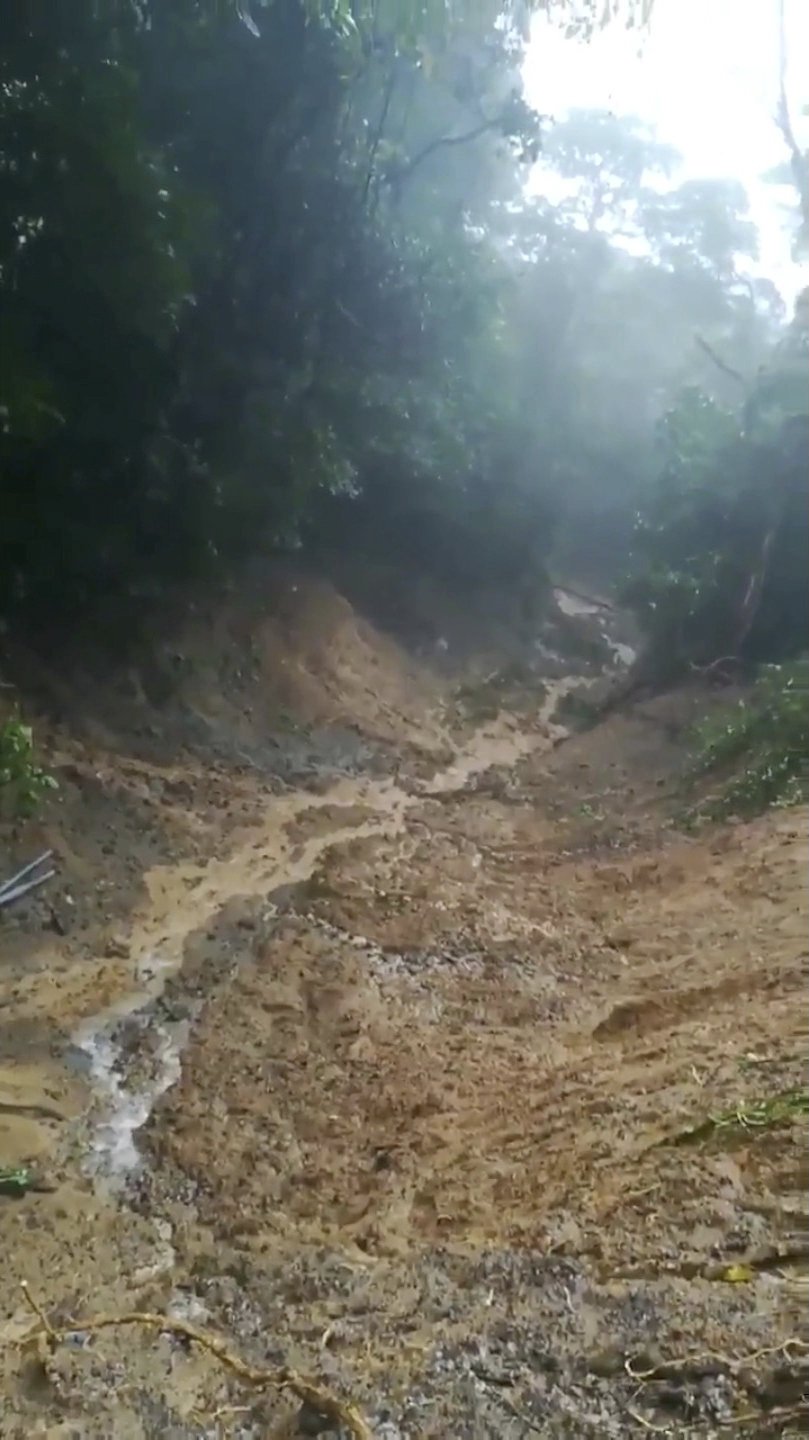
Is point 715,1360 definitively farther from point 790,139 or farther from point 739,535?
point 790,139

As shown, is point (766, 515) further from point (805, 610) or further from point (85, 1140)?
point (85, 1140)

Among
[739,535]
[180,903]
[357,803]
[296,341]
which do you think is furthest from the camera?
[739,535]

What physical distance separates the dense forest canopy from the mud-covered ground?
2715 millimetres

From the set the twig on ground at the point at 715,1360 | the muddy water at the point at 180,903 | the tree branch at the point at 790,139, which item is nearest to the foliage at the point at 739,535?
the tree branch at the point at 790,139

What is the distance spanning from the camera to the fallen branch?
294 centimetres

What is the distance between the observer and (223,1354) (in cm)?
331

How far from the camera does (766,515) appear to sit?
14078 millimetres

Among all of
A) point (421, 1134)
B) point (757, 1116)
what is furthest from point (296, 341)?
point (757, 1116)

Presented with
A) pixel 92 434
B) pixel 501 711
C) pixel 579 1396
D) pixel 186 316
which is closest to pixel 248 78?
pixel 186 316

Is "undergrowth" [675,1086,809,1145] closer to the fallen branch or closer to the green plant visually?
the fallen branch

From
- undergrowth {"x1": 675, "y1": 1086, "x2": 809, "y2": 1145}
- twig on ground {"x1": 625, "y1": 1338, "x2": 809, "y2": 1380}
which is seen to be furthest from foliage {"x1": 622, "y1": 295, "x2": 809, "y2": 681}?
twig on ground {"x1": 625, "y1": 1338, "x2": 809, "y2": 1380}

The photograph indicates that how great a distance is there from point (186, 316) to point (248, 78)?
234 centimetres

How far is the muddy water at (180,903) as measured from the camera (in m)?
5.28

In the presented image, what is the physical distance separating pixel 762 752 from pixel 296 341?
621 centimetres
